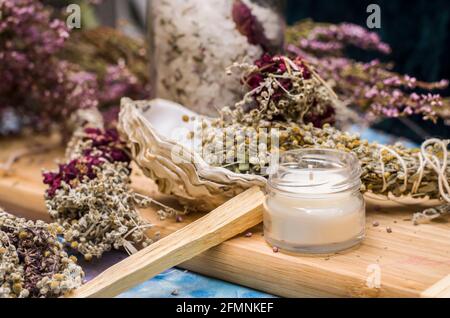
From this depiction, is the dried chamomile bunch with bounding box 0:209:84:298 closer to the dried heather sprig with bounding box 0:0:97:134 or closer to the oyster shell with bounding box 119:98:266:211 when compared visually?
the oyster shell with bounding box 119:98:266:211

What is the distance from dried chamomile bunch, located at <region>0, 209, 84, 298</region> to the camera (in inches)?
26.6

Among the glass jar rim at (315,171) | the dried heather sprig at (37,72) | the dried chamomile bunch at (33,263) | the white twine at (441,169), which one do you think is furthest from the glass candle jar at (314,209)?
the dried heather sprig at (37,72)

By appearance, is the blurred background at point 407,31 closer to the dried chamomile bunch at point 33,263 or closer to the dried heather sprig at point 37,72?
the dried heather sprig at point 37,72

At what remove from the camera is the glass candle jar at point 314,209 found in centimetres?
73

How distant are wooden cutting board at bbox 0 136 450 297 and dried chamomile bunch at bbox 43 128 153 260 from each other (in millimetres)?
56

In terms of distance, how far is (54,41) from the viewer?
1.22 m

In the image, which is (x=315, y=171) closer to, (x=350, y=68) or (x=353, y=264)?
(x=353, y=264)

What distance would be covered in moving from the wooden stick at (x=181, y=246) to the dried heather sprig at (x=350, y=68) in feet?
1.00

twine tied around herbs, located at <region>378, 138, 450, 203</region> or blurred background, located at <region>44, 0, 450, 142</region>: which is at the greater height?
blurred background, located at <region>44, 0, 450, 142</region>

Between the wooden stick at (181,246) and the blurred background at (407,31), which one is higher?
the blurred background at (407,31)

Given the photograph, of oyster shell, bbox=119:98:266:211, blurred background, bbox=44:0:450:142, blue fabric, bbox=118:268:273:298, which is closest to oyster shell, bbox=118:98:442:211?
oyster shell, bbox=119:98:266:211

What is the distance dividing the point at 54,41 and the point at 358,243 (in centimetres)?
71

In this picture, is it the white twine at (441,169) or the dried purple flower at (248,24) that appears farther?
the dried purple flower at (248,24)

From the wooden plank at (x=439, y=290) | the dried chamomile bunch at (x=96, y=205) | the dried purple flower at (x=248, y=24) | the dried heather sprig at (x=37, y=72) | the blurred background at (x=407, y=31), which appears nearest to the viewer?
the wooden plank at (x=439, y=290)
